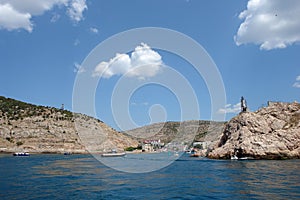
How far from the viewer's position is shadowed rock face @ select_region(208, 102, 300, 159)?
67938 mm

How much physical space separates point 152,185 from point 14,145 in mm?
129387

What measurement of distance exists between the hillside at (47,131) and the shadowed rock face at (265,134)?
9772 centimetres

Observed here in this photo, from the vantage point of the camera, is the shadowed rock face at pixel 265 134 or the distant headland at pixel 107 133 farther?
the distant headland at pixel 107 133

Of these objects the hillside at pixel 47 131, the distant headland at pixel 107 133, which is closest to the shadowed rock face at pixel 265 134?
the distant headland at pixel 107 133

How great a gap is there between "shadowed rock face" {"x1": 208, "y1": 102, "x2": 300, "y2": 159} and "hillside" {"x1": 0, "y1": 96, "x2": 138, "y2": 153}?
97.7m

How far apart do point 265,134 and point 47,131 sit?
121 m

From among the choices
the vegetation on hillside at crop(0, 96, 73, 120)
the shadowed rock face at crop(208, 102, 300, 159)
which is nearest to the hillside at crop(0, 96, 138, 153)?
the vegetation on hillside at crop(0, 96, 73, 120)

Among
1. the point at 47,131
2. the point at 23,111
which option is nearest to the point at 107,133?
the point at 47,131

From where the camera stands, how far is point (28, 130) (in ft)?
489

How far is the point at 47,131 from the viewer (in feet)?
508

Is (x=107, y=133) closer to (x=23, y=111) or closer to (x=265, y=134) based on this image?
(x=23, y=111)

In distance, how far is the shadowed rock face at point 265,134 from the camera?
67.9 meters

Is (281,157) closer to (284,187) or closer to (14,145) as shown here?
(284,187)

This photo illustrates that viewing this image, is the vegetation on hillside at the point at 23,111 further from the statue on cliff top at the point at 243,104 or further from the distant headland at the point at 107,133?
the statue on cliff top at the point at 243,104
